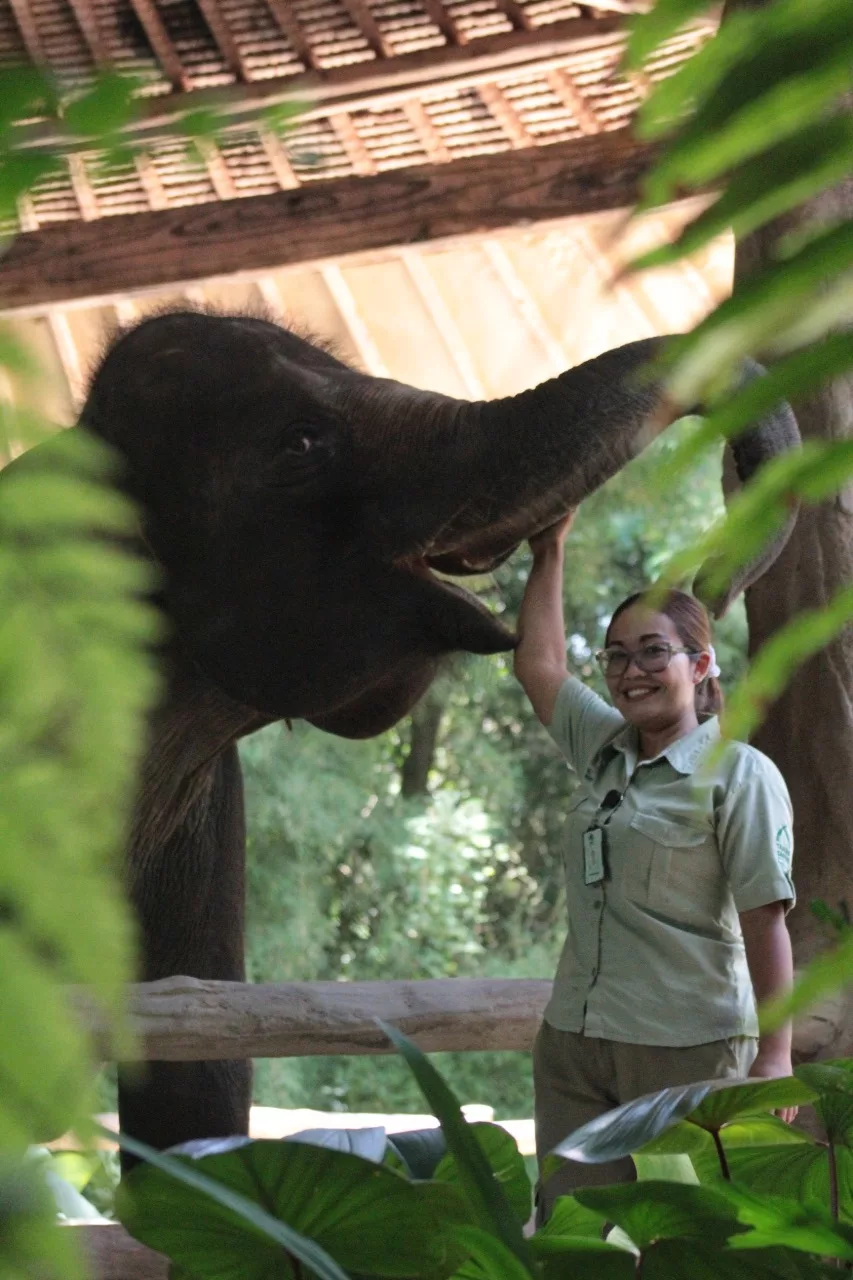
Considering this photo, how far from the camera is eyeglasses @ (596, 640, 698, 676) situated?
81.9 inches

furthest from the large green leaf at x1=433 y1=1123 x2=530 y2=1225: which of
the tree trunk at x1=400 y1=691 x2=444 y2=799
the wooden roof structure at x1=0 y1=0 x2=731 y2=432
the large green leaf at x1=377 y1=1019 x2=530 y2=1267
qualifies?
the tree trunk at x1=400 y1=691 x2=444 y2=799

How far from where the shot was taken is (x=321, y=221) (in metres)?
3.50

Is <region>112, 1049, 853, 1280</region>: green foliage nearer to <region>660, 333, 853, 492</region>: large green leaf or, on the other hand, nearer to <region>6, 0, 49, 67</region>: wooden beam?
<region>660, 333, 853, 492</region>: large green leaf

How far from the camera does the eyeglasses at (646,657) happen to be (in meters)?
2.08

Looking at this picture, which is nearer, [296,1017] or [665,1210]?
[665,1210]

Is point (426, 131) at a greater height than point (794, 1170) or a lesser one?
greater

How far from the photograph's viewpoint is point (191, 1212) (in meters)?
0.70

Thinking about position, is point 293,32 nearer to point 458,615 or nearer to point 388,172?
point 388,172

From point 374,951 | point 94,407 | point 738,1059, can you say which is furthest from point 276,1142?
point 374,951

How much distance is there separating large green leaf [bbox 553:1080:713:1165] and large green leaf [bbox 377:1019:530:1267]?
0.57ft

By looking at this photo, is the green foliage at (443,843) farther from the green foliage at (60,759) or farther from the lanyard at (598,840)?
the green foliage at (60,759)

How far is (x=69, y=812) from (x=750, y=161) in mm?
145

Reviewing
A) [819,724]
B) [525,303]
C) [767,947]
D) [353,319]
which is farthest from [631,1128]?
[353,319]

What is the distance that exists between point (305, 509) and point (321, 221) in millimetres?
1321
